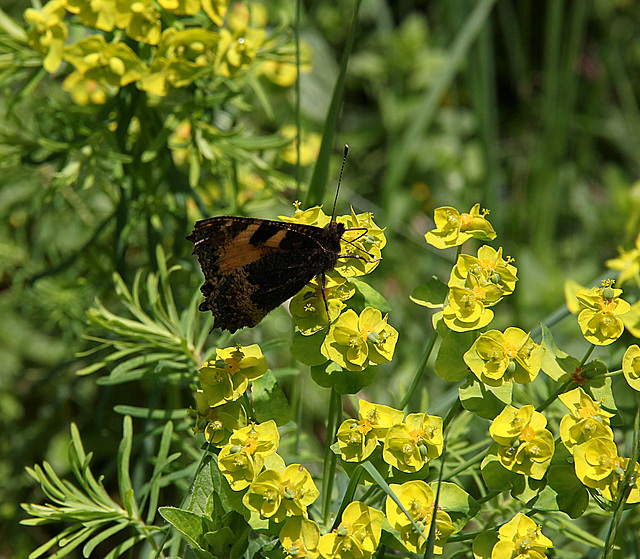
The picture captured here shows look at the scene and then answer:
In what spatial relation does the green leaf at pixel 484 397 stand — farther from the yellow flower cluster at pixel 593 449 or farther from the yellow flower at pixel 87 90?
the yellow flower at pixel 87 90

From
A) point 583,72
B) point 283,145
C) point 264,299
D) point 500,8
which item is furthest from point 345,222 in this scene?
point 583,72

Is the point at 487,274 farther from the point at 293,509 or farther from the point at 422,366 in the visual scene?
the point at 293,509

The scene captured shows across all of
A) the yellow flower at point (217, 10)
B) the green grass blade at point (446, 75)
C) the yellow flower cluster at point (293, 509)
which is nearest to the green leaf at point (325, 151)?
the yellow flower at point (217, 10)

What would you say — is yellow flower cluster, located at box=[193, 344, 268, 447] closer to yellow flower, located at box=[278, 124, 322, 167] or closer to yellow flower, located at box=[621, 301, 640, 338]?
yellow flower, located at box=[621, 301, 640, 338]

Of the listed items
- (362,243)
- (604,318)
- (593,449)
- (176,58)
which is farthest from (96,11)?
(593,449)

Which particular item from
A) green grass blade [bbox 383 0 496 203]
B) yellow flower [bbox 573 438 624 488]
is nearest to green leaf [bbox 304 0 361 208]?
yellow flower [bbox 573 438 624 488]

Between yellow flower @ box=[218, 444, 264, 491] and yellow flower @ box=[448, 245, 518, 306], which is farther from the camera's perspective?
yellow flower @ box=[448, 245, 518, 306]
